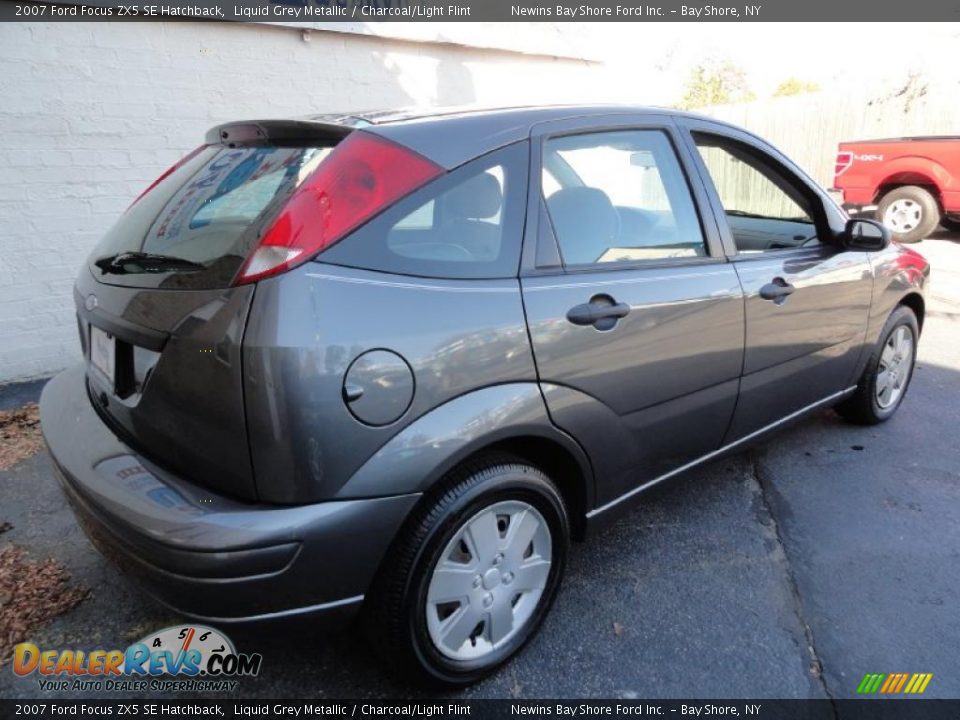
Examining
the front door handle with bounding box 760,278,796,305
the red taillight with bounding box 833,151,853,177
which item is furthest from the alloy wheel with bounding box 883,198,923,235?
the front door handle with bounding box 760,278,796,305

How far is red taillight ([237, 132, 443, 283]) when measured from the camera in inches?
65.7

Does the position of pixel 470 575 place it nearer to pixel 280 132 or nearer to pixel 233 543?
pixel 233 543

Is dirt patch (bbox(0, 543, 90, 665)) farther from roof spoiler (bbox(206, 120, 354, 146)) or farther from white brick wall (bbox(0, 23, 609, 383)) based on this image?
white brick wall (bbox(0, 23, 609, 383))

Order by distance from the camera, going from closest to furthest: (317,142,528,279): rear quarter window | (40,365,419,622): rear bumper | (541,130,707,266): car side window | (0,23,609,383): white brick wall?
(40,365,419,622): rear bumper < (317,142,528,279): rear quarter window < (541,130,707,266): car side window < (0,23,609,383): white brick wall

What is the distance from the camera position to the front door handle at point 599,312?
6.88 ft

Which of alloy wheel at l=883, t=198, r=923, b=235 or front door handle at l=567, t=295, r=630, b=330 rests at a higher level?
front door handle at l=567, t=295, r=630, b=330

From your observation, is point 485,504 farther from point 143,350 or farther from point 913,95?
point 913,95

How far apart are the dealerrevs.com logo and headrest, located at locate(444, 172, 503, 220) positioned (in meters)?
1.52

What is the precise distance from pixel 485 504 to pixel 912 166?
10678 millimetres

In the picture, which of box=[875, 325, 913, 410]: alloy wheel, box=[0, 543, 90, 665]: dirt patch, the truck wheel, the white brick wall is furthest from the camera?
the truck wheel

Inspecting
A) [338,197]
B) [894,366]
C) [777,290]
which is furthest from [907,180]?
[338,197]

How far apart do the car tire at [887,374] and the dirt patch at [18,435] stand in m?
4.49

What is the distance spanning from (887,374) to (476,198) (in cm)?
314

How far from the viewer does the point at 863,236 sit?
3227mm
